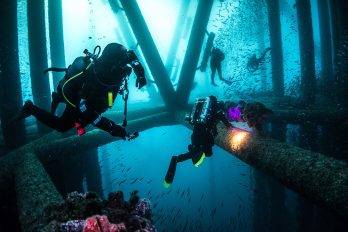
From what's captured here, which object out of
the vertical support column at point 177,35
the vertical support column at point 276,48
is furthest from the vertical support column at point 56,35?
the vertical support column at point 177,35

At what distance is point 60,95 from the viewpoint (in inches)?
176

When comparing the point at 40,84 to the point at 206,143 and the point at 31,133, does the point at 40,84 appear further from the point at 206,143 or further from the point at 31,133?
the point at 206,143

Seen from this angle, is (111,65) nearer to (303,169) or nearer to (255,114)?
(255,114)

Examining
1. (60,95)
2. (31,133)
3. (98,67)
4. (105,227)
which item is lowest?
(31,133)

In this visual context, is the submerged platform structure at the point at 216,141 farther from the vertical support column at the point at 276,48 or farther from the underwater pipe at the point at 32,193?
the vertical support column at the point at 276,48

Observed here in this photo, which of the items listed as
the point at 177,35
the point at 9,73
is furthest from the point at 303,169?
the point at 177,35

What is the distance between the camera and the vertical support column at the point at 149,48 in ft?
24.2

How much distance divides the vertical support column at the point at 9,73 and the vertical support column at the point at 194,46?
168 inches

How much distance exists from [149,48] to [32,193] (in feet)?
17.3

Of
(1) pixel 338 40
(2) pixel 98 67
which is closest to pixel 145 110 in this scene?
(2) pixel 98 67

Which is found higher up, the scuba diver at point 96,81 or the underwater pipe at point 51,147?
the scuba diver at point 96,81

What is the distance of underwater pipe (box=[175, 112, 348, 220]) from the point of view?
256cm

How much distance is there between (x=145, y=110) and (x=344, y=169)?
7645 millimetres

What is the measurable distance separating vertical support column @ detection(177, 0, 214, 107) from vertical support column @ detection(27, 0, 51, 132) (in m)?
3.74
